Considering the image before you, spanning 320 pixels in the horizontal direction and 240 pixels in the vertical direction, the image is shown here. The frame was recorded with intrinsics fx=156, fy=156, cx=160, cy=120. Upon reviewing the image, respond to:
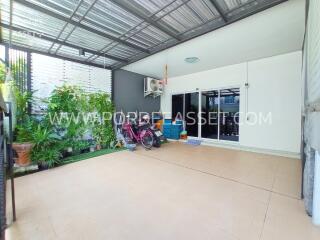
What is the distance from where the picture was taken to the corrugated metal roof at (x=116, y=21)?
7.63ft

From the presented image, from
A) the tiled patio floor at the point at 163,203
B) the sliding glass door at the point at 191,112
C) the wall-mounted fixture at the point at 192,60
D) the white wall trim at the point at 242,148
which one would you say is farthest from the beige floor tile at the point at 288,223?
the sliding glass door at the point at 191,112

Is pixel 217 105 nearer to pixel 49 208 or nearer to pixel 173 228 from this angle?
pixel 173 228

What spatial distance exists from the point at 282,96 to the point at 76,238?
17.3 feet

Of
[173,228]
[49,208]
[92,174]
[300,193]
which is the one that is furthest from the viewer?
[92,174]

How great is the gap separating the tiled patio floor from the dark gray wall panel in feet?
9.41

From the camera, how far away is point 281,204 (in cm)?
199

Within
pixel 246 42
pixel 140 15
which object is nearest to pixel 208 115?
pixel 246 42

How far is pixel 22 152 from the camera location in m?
3.07

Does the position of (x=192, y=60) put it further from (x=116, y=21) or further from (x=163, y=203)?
(x=163, y=203)

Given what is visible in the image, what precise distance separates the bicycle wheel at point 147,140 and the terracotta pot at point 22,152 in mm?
2880

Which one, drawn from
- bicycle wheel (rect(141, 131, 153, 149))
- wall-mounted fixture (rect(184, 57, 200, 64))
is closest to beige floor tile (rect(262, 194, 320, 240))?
bicycle wheel (rect(141, 131, 153, 149))

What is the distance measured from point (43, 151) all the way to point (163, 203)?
2.84m

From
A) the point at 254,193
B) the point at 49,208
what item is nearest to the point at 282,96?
the point at 254,193

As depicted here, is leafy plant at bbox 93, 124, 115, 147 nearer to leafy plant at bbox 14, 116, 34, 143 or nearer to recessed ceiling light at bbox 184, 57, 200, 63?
leafy plant at bbox 14, 116, 34, 143
